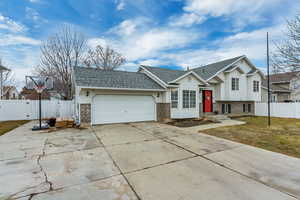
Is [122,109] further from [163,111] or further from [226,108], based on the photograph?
[226,108]

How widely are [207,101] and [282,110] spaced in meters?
7.64

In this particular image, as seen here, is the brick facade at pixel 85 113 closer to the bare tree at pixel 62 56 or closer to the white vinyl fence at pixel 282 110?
the bare tree at pixel 62 56

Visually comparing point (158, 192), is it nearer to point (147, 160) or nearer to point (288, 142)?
point (147, 160)

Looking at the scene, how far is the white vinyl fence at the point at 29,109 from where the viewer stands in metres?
11.9

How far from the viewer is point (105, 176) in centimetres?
307

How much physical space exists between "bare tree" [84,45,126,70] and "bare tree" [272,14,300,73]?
1960cm

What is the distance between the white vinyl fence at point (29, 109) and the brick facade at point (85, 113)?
6.41 m

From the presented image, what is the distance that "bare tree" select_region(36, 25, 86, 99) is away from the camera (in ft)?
53.0

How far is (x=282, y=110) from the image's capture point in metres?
14.2

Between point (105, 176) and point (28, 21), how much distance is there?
46.2 ft

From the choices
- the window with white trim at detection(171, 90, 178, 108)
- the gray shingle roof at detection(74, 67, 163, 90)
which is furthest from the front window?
the gray shingle roof at detection(74, 67, 163, 90)

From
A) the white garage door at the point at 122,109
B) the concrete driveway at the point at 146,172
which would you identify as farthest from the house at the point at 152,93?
→ the concrete driveway at the point at 146,172

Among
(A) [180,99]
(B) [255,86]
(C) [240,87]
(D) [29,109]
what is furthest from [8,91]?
(B) [255,86]

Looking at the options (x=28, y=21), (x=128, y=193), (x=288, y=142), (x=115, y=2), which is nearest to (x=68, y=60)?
(x=28, y=21)
